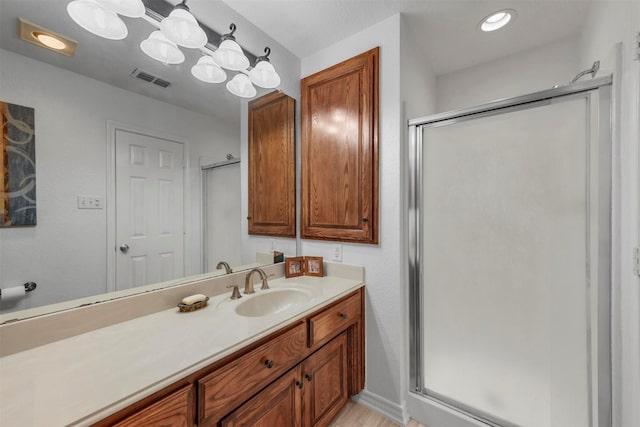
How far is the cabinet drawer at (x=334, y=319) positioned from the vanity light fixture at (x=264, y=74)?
4.60 feet

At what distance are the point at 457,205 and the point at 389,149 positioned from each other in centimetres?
51

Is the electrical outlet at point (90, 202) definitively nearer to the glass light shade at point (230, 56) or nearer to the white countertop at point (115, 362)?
the white countertop at point (115, 362)

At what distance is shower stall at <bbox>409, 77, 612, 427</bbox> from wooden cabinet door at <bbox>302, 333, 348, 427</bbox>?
1.54 feet

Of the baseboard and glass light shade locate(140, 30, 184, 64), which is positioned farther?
A: the baseboard

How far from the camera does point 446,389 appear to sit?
151 centimetres

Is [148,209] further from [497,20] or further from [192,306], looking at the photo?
[497,20]

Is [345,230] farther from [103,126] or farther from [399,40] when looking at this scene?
[103,126]

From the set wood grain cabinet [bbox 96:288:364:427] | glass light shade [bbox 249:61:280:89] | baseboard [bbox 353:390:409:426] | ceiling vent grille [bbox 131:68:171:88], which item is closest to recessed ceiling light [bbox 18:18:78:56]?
ceiling vent grille [bbox 131:68:171:88]

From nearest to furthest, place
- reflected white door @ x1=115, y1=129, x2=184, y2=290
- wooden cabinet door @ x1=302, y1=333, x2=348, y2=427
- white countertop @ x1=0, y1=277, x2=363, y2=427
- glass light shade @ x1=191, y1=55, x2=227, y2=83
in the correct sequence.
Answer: white countertop @ x1=0, y1=277, x2=363, y2=427 → reflected white door @ x1=115, y1=129, x2=184, y2=290 → wooden cabinet door @ x1=302, y1=333, x2=348, y2=427 → glass light shade @ x1=191, y1=55, x2=227, y2=83

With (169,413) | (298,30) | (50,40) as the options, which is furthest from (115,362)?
(298,30)

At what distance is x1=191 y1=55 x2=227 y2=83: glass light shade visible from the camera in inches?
53.4

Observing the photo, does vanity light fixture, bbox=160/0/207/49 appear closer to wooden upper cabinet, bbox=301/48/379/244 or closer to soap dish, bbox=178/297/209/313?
wooden upper cabinet, bbox=301/48/379/244

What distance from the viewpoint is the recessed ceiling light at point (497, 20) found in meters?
1.49

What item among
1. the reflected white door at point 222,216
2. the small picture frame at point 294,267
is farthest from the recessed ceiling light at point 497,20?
the small picture frame at point 294,267
